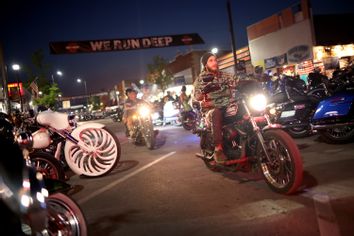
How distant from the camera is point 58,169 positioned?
6.31 meters

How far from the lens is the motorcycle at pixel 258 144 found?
4633 millimetres

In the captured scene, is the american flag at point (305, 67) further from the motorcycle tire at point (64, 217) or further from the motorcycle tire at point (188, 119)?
the motorcycle tire at point (64, 217)

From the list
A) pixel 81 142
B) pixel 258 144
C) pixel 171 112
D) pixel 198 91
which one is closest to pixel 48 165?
pixel 81 142

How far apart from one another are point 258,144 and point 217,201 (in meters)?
1.02

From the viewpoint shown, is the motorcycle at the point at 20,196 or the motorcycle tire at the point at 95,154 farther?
the motorcycle tire at the point at 95,154

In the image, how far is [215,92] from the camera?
597 cm

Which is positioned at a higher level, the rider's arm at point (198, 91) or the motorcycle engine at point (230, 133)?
the rider's arm at point (198, 91)

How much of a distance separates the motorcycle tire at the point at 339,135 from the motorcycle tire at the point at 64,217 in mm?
6023

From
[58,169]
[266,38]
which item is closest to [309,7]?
[266,38]

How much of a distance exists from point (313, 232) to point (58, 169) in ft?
14.6

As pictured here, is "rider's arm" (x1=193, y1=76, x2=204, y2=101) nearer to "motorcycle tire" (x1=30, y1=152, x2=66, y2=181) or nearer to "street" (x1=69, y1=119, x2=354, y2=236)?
"street" (x1=69, y1=119, x2=354, y2=236)

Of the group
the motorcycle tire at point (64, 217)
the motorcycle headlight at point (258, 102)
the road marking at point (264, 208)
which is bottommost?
the road marking at point (264, 208)

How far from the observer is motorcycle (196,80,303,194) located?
4633mm

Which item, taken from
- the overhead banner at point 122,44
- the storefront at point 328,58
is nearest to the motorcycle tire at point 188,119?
the storefront at point 328,58
